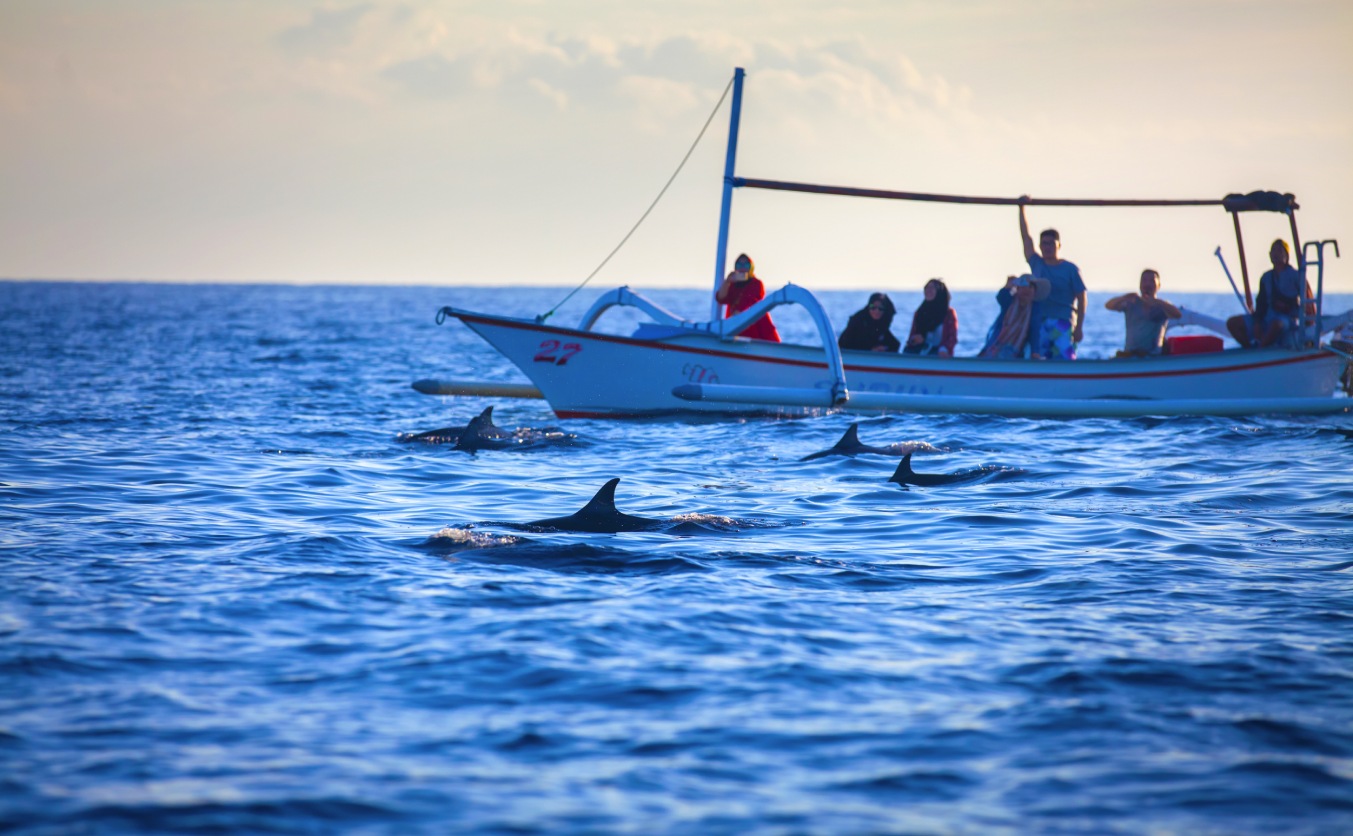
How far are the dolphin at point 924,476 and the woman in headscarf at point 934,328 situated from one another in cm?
611

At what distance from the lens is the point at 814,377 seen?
59.9 ft

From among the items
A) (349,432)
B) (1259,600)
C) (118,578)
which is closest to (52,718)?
(118,578)

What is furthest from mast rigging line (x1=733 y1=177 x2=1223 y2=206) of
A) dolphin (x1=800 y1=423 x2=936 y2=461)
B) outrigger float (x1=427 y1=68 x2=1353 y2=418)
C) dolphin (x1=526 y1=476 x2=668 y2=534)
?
dolphin (x1=526 y1=476 x2=668 y2=534)

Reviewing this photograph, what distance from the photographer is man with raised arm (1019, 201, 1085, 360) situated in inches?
736

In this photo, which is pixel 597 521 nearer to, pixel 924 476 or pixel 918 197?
pixel 924 476

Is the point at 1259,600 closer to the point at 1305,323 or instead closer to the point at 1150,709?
the point at 1150,709

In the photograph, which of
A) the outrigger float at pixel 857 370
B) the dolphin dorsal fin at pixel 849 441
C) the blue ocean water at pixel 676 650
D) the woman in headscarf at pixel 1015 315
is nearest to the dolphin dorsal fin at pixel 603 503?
the blue ocean water at pixel 676 650

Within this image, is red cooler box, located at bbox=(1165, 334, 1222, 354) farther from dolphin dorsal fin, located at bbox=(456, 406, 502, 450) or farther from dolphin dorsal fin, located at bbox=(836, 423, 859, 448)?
dolphin dorsal fin, located at bbox=(456, 406, 502, 450)

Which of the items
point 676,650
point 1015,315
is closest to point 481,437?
point 1015,315

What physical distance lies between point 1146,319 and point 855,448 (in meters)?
7.21

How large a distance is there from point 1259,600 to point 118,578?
22.8ft

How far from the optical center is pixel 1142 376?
19266 millimetres

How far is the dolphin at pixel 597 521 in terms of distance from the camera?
9617mm

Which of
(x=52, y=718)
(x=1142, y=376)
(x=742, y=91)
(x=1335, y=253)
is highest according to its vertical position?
(x=742, y=91)
